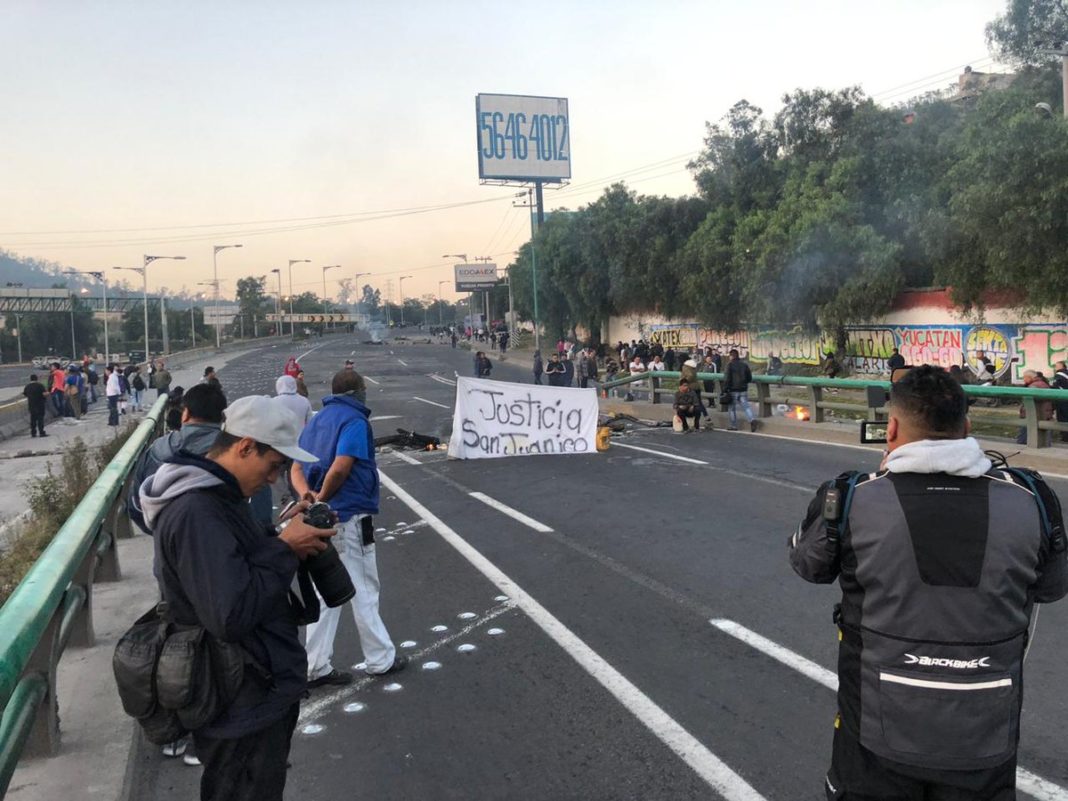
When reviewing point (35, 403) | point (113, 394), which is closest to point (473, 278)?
point (113, 394)

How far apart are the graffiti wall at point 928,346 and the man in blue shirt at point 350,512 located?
18262 millimetres

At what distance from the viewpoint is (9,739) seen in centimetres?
309

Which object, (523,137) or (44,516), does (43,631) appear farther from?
(523,137)

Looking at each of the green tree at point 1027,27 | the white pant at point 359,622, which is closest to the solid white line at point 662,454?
the white pant at point 359,622

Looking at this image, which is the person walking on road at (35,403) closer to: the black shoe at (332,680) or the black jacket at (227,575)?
the black shoe at (332,680)

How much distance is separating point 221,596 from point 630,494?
341 inches

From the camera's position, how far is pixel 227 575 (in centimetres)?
262

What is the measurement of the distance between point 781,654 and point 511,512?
5152mm

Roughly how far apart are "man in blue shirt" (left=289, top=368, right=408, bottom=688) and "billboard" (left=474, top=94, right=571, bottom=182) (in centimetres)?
5659

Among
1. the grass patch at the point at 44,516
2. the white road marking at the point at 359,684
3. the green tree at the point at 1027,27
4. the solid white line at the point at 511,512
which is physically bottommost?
the white road marking at the point at 359,684

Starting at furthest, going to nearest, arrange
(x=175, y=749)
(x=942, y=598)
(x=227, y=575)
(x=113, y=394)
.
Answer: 1. (x=113, y=394)
2. (x=175, y=749)
3. (x=227, y=575)
4. (x=942, y=598)

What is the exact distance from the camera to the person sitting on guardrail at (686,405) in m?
17.1

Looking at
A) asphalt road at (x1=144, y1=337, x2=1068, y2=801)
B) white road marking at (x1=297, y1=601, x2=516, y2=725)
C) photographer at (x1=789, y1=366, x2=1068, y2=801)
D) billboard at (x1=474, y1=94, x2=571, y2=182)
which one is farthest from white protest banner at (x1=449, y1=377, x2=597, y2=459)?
billboard at (x1=474, y1=94, x2=571, y2=182)

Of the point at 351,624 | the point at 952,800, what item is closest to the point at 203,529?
the point at 952,800
